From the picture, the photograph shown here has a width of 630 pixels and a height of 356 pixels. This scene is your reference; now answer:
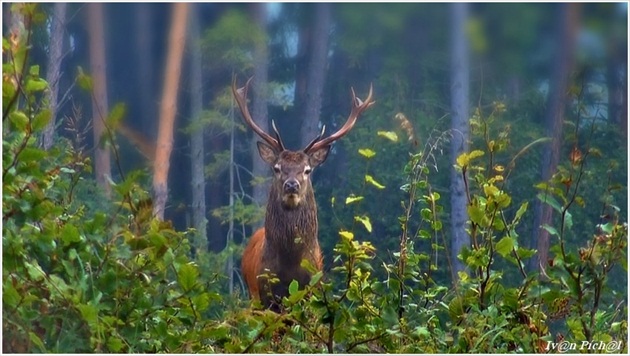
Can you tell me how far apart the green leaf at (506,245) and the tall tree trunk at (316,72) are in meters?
1.33

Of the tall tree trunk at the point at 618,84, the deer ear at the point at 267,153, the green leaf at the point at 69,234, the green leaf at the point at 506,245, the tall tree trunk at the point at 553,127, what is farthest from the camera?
the deer ear at the point at 267,153

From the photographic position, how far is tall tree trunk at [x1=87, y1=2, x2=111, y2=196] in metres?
4.68

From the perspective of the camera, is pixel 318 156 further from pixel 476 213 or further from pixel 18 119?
pixel 18 119

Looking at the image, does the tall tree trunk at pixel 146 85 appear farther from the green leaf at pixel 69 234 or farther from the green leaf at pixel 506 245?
the green leaf at pixel 506 245

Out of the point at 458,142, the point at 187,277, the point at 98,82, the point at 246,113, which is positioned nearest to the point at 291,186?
the point at 246,113

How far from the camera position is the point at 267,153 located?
17.6 feet

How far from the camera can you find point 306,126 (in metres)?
5.25

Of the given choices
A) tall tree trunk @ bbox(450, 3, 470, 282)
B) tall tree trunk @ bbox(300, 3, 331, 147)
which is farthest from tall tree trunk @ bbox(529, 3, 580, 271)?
tall tree trunk @ bbox(300, 3, 331, 147)

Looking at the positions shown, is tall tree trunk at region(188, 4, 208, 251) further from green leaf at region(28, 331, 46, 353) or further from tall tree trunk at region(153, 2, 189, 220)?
green leaf at region(28, 331, 46, 353)

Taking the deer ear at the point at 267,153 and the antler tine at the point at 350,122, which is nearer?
the antler tine at the point at 350,122

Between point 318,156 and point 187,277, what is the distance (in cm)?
173

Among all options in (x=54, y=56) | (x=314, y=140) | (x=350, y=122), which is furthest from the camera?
(x=314, y=140)

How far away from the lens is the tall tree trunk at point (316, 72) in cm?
475

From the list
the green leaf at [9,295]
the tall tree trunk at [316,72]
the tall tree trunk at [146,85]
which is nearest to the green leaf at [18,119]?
the green leaf at [9,295]
